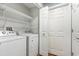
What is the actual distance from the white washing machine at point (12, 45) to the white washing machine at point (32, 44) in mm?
65

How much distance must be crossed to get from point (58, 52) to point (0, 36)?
910mm

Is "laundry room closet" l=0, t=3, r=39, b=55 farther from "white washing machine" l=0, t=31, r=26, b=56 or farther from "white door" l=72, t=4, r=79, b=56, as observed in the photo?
"white door" l=72, t=4, r=79, b=56

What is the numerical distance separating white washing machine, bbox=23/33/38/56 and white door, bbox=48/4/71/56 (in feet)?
0.75

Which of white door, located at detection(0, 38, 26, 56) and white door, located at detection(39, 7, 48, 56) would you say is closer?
white door, located at detection(0, 38, 26, 56)

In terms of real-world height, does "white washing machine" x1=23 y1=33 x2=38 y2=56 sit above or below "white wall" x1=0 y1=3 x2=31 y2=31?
below

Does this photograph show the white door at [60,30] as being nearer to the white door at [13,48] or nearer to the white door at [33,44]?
the white door at [33,44]

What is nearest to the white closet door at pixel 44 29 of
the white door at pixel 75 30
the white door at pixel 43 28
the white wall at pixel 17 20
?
the white door at pixel 43 28

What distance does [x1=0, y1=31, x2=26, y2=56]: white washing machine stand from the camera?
1.12m

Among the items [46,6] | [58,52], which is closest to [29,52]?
[58,52]

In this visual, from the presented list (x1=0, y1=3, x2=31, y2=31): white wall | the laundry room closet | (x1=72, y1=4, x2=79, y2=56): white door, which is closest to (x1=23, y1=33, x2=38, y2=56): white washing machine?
the laundry room closet

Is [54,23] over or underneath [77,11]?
underneath

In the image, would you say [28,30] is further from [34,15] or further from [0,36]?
[0,36]

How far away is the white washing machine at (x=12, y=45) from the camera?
1125mm

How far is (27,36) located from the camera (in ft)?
4.33
